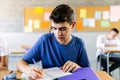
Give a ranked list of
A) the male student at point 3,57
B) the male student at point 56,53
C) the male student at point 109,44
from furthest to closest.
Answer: the male student at point 109,44 < the male student at point 3,57 < the male student at point 56,53

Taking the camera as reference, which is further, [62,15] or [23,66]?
[23,66]

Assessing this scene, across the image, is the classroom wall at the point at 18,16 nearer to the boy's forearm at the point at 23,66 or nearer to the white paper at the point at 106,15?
the white paper at the point at 106,15

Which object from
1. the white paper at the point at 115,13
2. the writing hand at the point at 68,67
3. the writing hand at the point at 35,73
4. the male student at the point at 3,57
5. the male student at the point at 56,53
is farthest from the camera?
the white paper at the point at 115,13

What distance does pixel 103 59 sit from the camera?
5137 millimetres

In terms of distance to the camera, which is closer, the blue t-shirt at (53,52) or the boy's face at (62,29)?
the boy's face at (62,29)

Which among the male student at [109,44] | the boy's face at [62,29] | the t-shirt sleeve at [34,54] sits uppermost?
the boy's face at [62,29]

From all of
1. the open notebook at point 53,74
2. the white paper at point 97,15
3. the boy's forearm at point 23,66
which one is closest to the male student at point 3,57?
the boy's forearm at point 23,66

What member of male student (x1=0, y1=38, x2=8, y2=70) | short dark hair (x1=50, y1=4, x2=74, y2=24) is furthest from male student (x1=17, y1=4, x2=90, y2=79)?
male student (x1=0, y1=38, x2=8, y2=70)

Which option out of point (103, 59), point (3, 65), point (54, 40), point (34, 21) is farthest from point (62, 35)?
point (34, 21)

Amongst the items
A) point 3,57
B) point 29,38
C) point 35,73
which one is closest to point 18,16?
point 29,38

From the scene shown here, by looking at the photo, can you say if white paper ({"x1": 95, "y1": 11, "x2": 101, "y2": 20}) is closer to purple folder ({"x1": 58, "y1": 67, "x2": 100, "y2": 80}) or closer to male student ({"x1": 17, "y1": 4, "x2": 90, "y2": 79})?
male student ({"x1": 17, "y1": 4, "x2": 90, "y2": 79})

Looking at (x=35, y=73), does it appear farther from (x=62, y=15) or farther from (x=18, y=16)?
(x=18, y=16)

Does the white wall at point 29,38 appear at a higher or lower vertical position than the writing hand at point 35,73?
lower

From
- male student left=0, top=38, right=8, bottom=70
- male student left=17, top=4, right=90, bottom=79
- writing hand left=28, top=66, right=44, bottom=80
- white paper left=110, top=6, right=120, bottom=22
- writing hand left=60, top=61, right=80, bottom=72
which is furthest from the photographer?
white paper left=110, top=6, right=120, bottom=22
